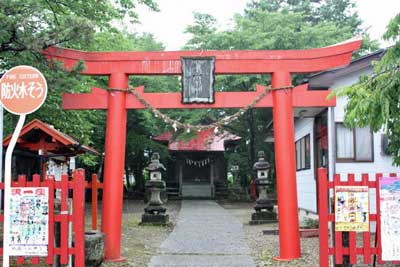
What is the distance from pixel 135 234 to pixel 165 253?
4.18 metres

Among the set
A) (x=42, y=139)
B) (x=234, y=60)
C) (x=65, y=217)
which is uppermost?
(x=234, y=60)

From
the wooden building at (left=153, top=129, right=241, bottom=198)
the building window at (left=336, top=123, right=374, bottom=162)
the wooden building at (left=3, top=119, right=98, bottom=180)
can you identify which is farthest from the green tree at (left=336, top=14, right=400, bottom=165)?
the wooden building at (left=153, top=129, right=241, bottom=198)

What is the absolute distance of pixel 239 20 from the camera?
1109 inches

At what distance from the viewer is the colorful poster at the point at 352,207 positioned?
7.84 metres

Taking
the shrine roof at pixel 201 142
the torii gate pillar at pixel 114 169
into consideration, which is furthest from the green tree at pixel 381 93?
the shrine roof at pixel 201 142

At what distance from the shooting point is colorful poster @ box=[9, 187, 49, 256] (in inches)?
307

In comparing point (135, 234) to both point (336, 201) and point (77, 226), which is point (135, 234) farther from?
point (336, 201)

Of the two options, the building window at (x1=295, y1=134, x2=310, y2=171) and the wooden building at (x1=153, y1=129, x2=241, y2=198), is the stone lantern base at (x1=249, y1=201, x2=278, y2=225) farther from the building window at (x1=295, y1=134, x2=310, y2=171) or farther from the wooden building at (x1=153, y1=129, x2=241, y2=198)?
the wooden building at (x1=153, y1=129, x2=241, y2=198)

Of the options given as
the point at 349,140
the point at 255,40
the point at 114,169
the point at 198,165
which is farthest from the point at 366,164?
the point at 198,165

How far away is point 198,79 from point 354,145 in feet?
19.6

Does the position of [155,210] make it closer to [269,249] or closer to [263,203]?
[263,203]

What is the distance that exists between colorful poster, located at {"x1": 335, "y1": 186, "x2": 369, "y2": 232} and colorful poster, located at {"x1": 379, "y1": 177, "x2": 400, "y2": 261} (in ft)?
0.98

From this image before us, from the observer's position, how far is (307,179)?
1877 cm

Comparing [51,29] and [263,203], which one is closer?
[51,29]
